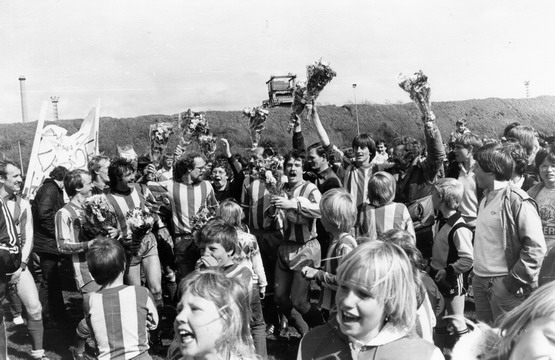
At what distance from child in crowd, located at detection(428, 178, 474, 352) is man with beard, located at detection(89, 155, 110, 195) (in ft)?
12.3

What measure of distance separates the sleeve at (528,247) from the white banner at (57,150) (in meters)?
7.22

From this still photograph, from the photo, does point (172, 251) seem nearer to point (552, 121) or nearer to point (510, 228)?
point (510, 228)

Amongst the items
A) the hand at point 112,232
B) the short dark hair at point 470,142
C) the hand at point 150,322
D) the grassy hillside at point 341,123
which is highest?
the grassy hillside at point 341,123

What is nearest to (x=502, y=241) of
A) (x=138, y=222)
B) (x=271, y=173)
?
(x=271, y=173)

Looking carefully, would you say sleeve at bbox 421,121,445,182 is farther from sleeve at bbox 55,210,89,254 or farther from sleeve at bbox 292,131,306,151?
sleeve at bbox 55,210,89,254

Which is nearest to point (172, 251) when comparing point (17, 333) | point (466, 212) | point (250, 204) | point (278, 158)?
point (250, 204)

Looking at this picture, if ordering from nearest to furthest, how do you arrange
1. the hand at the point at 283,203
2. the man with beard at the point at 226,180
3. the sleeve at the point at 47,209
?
the hand at the point at 283,203, the sleeve at the point at 47,209, the man with beard at the point at 226,180

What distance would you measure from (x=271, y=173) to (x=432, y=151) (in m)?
1.74

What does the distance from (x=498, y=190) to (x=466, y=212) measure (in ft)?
6.96

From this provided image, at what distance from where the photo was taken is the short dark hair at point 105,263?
12.3 ft

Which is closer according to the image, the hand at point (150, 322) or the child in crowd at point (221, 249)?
the hand at point (150, 322)

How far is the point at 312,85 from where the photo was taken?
6.32 m

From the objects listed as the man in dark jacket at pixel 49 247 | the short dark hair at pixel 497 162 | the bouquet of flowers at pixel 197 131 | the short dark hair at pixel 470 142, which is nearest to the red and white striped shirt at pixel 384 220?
the short dark hair at pixel 497 162

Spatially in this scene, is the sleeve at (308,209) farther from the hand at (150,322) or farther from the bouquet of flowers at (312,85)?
the hand at (150,322)
